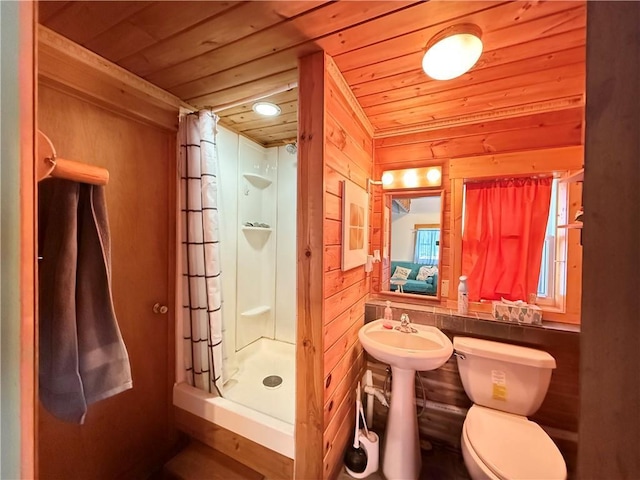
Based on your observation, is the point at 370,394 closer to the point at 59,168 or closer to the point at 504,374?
the point at 504,374

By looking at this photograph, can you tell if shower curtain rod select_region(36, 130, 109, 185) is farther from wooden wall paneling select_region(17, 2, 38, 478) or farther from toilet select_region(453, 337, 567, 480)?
toilet select_region(453, 337, 567, 480)

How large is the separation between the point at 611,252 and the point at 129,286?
1760 millimetres

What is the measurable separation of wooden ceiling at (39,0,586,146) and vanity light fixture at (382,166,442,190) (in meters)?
0.41

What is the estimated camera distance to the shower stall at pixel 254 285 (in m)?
1.56

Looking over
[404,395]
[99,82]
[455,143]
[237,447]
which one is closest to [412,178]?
[455,143]

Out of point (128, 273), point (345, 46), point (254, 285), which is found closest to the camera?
point (345, 46)

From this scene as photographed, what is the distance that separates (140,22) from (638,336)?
1.61 m

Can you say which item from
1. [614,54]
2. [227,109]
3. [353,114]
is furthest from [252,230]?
[614,54]

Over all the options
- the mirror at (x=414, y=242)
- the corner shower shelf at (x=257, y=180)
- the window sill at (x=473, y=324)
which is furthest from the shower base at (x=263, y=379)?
the corner shower shelf at (x=257, y=180)

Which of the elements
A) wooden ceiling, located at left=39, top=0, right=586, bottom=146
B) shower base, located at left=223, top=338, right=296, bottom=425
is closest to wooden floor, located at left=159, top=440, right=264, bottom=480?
shower base, located at left=223, top=338, right=296, bottom=425

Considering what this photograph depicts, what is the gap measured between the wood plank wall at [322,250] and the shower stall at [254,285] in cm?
30

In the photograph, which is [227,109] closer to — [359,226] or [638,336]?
[359,226]

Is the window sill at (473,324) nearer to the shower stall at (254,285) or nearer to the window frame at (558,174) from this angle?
the window frame at (558,174)

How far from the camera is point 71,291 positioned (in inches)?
29.8
